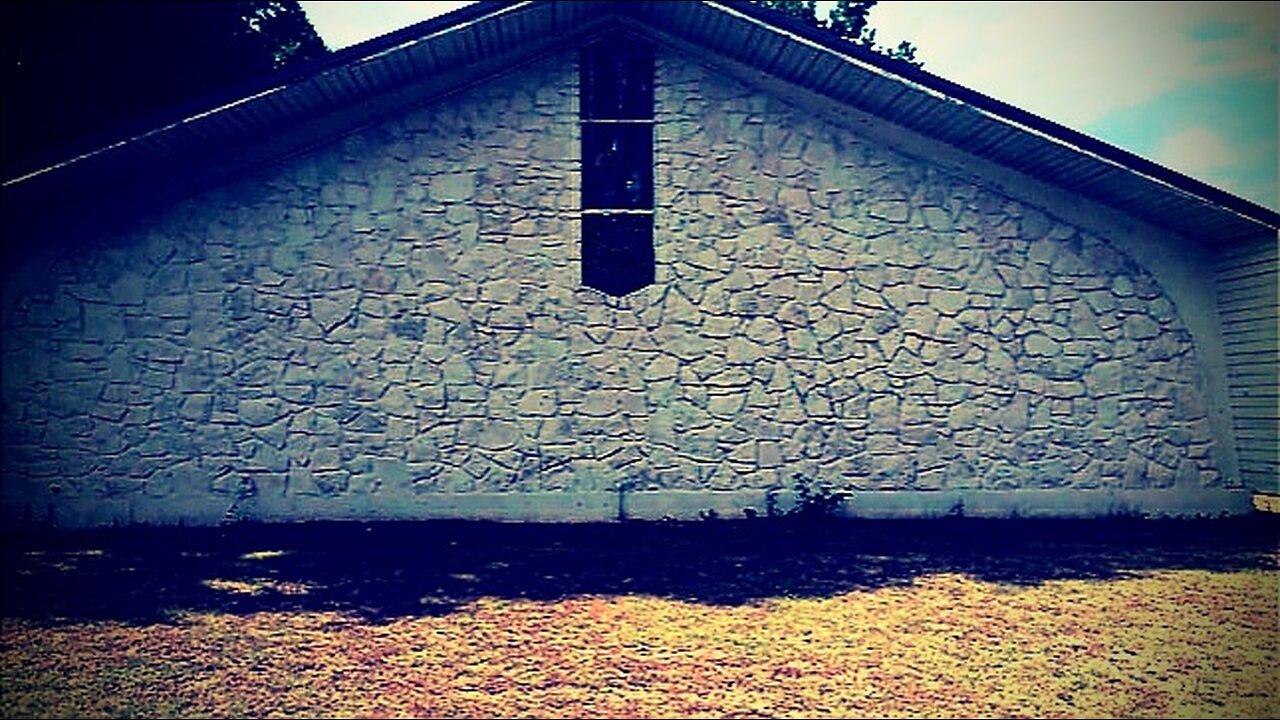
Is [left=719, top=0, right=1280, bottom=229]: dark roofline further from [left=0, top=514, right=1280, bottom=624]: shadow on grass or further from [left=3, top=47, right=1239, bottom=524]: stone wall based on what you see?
[left=0, top=514, right=1280, bottom=624]: shadow on grass

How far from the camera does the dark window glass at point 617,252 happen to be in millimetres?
9383

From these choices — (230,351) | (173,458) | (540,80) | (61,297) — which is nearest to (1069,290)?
(540,80)

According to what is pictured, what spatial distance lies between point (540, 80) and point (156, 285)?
4925 mm

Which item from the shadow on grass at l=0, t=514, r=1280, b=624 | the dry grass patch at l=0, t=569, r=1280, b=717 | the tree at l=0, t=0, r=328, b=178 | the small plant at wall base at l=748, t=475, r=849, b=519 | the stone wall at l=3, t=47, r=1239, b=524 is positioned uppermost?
the tree at l=0, t=0, r=328, b=178

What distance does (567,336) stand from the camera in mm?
9234

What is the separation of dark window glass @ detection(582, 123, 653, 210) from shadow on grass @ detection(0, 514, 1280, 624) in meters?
3.80

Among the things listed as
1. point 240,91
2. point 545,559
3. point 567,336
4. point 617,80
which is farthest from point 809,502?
point 240,91

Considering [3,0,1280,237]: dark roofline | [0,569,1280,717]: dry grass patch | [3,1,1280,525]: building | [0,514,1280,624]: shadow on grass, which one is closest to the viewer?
[0,569,1280,717]: dry grass patch

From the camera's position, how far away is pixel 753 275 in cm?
945

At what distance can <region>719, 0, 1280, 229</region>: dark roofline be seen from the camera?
340 inches

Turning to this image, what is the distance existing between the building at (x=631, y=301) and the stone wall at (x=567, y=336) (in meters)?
0.04

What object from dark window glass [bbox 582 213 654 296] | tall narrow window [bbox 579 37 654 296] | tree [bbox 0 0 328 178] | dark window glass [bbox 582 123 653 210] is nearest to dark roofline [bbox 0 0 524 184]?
tall narrow window [bbox 579 37 654 296]

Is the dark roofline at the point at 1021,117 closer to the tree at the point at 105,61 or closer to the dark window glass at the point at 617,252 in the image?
the dark window glass at the point at 617,252

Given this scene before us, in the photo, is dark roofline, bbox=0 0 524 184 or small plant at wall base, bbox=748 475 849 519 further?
small plant at wall base, bbox=748 475 849 519
